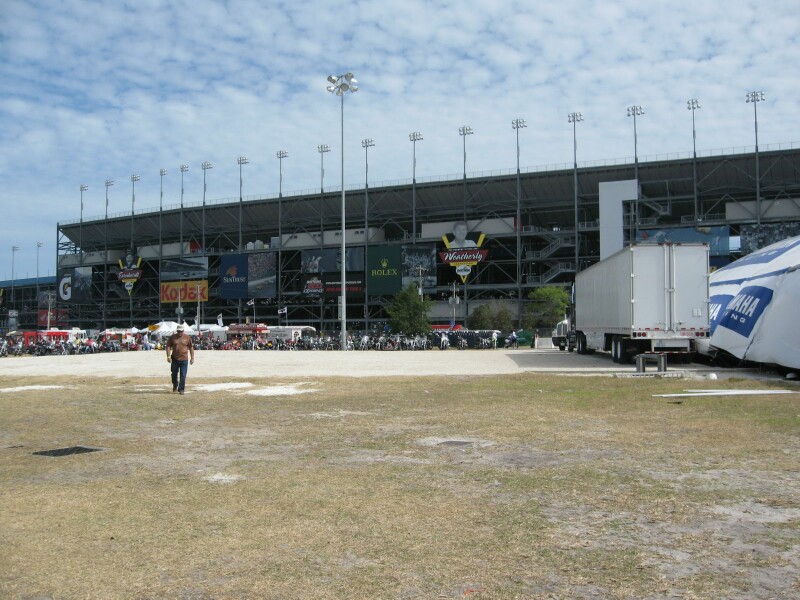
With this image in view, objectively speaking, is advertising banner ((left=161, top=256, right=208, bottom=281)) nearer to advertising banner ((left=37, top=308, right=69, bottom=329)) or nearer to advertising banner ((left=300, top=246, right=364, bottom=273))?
advertising banner ((left=300, top=246, right=364, bottom=273))

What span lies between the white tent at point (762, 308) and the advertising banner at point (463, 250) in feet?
202

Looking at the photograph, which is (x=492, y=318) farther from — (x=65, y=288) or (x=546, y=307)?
(x=65, y=288)

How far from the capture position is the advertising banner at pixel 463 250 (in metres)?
90.4

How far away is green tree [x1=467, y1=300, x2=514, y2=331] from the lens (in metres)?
81.4

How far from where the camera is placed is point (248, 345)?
2721 inches

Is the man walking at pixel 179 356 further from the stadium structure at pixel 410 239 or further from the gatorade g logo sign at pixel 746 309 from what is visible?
the stadium structure at pixel 410 239

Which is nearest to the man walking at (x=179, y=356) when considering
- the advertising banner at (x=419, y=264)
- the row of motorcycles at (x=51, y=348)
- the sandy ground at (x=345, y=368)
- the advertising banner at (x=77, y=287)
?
the sandy ground at (x=345, y=368)

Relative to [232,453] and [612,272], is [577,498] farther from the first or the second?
[612,272]

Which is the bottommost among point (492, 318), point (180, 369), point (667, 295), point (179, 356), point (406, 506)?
point (406, 506)

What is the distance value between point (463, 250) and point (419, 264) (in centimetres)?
600

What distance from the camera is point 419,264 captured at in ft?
302

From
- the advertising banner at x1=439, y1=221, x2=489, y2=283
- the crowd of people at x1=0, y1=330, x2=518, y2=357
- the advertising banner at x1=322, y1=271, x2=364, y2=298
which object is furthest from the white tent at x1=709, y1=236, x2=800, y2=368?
Result: the advertising banner at x1=322, y1=271, x2=364, y2=298

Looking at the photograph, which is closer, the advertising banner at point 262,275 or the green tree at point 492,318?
the green tree at point 492,318

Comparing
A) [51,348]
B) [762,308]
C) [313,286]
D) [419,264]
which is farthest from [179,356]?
[313,286]
